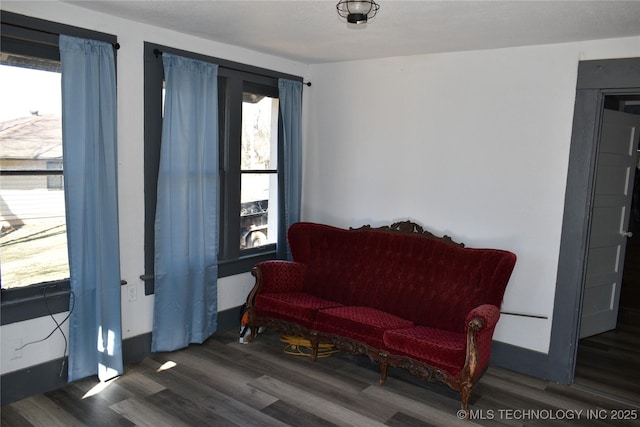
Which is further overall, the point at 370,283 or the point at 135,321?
the point at 370,283

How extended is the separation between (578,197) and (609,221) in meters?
1.32

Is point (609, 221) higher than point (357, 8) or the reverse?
the reverse

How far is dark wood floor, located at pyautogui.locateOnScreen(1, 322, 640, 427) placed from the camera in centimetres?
303

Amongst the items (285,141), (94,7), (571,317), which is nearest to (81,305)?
(94,7)

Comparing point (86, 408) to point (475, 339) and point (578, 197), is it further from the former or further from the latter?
point (578, 197)

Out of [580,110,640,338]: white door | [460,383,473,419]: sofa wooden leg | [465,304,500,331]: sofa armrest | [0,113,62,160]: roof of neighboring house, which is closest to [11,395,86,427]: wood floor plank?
[0,113,62,160]: roof of neighboring house

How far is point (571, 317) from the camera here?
3.69 meters

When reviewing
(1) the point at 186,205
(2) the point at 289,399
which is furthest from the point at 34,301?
(2) the point at 289,399

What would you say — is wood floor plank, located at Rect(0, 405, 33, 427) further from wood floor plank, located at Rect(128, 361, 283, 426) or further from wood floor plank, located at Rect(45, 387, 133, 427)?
wood floor plank, located at Rect(128, 361, 283, 426)

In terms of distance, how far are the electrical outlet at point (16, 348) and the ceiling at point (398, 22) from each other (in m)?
2.14

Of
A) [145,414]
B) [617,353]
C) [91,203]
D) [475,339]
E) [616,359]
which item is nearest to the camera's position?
[145,414]

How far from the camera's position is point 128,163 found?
3.61 metres

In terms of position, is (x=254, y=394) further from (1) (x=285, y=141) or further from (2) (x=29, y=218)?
(1) (x=285, y=141)

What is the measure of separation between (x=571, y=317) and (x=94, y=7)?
396 cm
